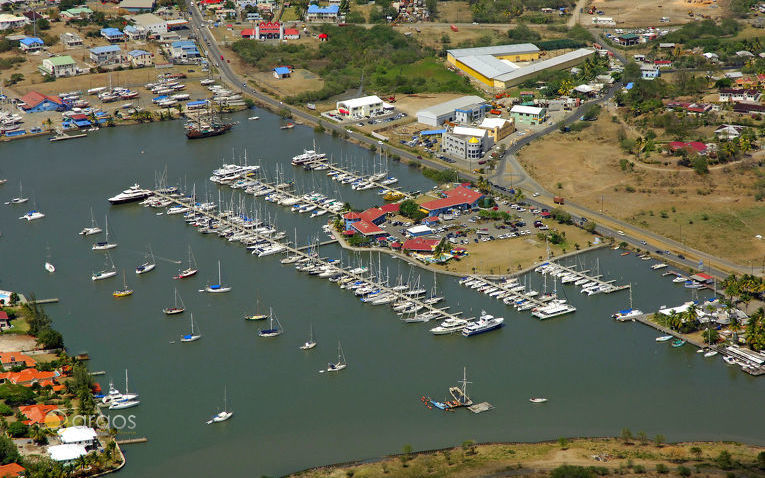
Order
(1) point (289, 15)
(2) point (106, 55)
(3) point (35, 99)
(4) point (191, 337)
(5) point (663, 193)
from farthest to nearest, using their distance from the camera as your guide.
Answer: (1) point (289, 15), (2) point (106, 55), (3) point (35, 99), (5) point (663, 193), (4) point (191, 337)

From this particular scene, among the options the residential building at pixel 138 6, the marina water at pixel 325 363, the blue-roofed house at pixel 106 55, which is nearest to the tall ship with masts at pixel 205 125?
the blue-roofed house at pixel 106 55

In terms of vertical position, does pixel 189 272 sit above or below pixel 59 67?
below

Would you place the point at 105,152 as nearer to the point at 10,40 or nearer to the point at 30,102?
the point at 30,102

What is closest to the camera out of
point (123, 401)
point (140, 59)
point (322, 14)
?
point (123, 401)

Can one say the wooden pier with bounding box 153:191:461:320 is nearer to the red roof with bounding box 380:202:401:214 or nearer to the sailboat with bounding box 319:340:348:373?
the sailboat with bounding box 319:340:348:373

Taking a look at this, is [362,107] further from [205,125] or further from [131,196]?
[131,196]

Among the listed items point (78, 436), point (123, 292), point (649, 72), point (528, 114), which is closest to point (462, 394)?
point (78, 436)

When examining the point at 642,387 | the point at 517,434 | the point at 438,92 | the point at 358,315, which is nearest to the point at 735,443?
the point at 642,387
